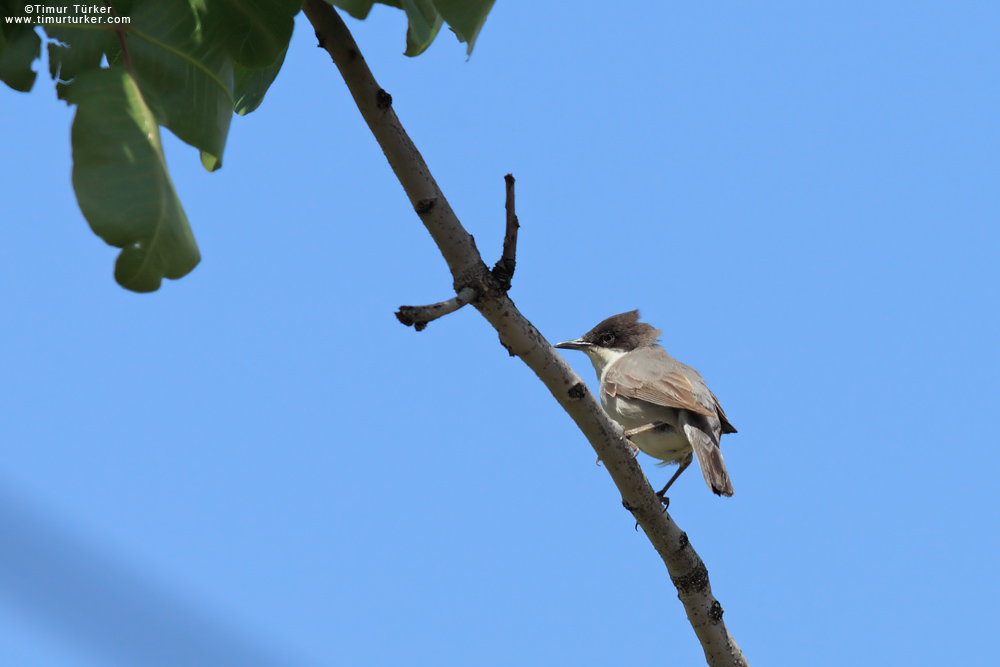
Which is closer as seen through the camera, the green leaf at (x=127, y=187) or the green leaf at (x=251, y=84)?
the green leaf at (x=127, y=187)

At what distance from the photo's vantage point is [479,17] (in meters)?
1.42

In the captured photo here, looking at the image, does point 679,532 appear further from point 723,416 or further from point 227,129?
point 227,129

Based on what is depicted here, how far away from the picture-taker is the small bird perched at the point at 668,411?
494 cm

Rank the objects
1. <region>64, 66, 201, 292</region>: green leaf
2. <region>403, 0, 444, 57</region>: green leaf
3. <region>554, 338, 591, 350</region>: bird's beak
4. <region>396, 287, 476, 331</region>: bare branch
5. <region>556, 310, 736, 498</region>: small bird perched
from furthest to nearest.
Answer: <region>554, 338, 591, 350</region>: bird's beak, <region>556, 310, 736, 498</region>: small bird perched, <region>396, 287, 476, 331</region>: bare branch, <region>403, 0, 444, 57</region>: green leaf, <region>64, 66, 201, 292</region>: green leaf

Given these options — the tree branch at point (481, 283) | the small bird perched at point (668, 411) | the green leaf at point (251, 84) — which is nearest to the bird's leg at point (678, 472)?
the small bird perched at point (668, 411)

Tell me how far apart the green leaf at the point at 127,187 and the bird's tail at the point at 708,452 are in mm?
3883

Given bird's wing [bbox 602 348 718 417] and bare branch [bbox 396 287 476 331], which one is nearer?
bare branch [bbox 396 287 476 331]

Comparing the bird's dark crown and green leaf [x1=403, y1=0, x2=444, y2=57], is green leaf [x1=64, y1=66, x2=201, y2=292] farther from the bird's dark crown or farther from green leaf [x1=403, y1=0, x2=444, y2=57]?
the bird's dark crown

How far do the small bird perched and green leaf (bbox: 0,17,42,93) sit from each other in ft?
12.6

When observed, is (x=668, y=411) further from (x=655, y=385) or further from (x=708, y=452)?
(x=708, y=452)

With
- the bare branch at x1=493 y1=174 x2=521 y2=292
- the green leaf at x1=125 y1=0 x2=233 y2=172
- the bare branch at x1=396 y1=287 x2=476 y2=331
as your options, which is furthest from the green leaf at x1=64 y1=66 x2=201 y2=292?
the bare branch at x1=493 y1=174 x2=521 y2=292

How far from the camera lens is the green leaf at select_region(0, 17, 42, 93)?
4.91 ft

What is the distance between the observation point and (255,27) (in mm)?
1658

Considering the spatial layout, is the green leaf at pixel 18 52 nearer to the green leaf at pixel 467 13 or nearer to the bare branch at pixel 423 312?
the green leaf at pixel 467 13
